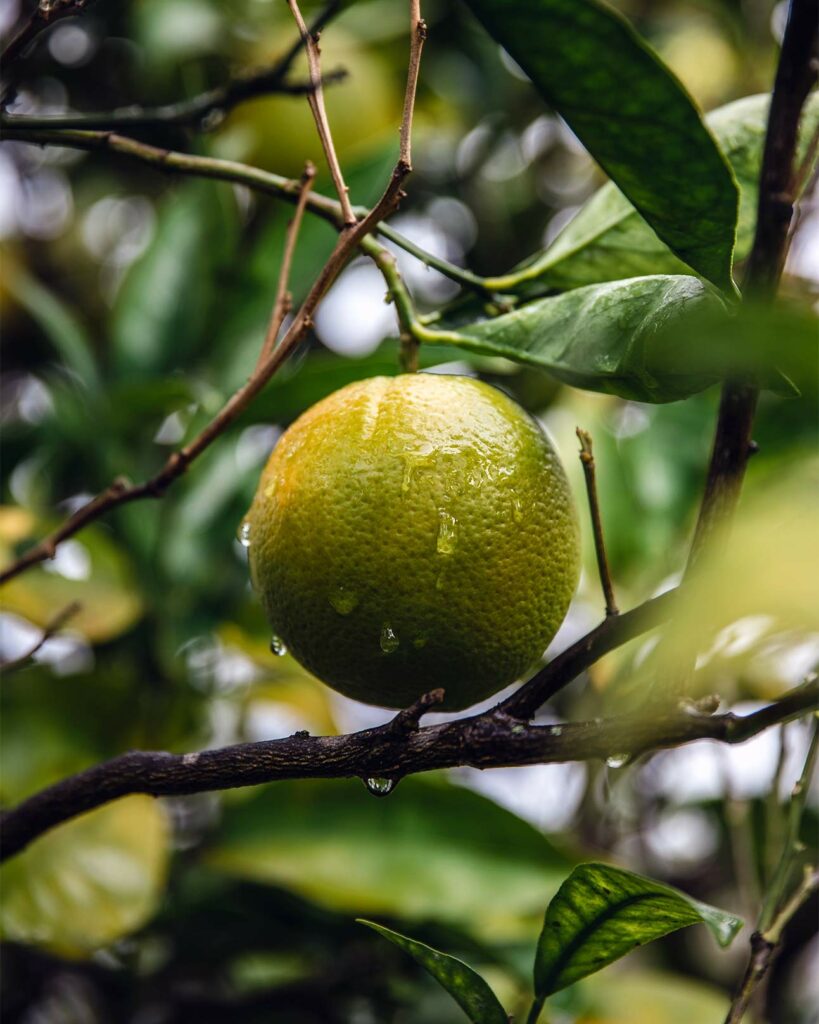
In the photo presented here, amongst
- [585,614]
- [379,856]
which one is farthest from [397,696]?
[585,614]

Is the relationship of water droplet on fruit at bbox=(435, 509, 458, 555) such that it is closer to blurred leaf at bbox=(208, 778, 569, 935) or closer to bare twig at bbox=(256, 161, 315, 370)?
bare twig at bbox=(256, 161, 315, 370)

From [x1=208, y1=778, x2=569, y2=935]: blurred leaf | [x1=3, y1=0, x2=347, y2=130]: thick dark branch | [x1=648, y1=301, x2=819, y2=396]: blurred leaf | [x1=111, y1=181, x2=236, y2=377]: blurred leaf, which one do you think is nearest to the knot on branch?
[x1=648, y1=301, x2=819, y2=396]: blurred leaf

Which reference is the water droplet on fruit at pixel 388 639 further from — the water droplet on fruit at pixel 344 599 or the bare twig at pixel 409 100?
the bare twig at pixel 409 100

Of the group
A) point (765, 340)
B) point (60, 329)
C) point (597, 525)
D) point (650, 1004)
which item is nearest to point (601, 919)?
point (597, 525)

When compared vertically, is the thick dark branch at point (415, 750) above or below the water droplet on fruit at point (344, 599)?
below

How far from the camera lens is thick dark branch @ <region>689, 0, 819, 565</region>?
0.43 meters

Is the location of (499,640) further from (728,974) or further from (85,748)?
(728,974)

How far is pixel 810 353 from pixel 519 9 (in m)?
0.19

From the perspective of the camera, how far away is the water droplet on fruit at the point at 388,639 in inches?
21.9

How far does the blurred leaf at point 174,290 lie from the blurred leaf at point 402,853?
19.9 inches

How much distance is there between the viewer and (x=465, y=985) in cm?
59

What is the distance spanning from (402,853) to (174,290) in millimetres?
675

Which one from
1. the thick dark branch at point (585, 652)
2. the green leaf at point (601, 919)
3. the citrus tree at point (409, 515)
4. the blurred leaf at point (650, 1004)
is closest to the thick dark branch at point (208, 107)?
the citrus tree at point (409, 515)

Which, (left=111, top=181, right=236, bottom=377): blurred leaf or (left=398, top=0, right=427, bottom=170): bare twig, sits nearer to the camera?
(left=398, top=0, right=427, bottom=170): bare twig
